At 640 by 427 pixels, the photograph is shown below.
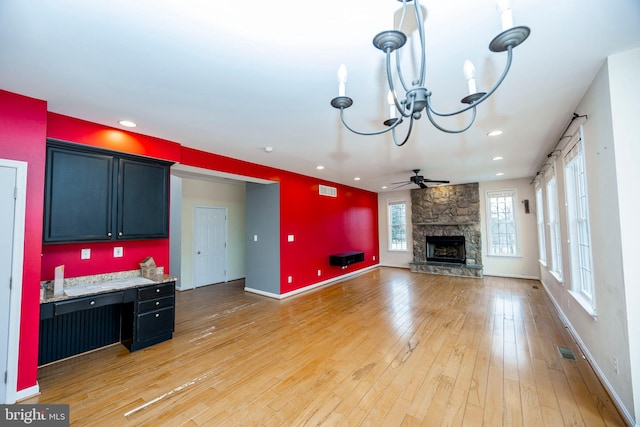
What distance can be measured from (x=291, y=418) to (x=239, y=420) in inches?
15.4

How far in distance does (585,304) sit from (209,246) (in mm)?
6702

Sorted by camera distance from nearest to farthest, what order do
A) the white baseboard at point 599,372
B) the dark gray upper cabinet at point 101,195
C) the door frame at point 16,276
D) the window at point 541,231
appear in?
the white baseboard at point 599,372 < the door frame at point 16,276 < the dark gray upper cabinet at point 101,195 < the window at point 541,231

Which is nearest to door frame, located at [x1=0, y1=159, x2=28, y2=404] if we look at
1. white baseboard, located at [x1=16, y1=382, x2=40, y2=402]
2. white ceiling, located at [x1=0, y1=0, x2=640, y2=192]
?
white baseboard, located at [x1=16, y1=382, x2=40, y2=402]

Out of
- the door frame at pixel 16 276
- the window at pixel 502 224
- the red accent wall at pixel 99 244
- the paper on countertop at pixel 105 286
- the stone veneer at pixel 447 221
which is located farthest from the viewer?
the stone veneer at pixel 447 221

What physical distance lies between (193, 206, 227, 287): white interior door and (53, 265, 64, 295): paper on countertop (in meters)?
3.44

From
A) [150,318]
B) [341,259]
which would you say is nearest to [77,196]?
[150,318]

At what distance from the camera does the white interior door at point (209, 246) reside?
6176 mm

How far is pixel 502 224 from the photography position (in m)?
7.00

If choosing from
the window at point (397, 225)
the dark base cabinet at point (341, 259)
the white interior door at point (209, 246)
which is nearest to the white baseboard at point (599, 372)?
the dark base cabinet at point (341, 259)

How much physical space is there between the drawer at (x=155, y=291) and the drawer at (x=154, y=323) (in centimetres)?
20

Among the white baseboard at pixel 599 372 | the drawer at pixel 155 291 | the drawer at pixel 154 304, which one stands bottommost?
the white baseboard at pixel 599 372

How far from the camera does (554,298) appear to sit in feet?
14.9

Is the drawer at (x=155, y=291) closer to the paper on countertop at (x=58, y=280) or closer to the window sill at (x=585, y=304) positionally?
the paper on countertop at (x=58, y=280)

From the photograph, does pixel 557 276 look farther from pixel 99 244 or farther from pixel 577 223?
pixel 99 244
